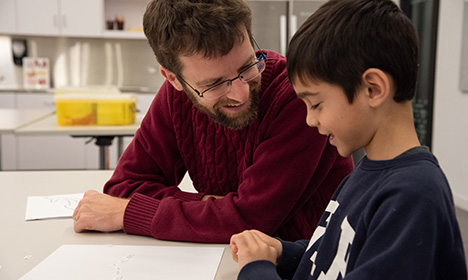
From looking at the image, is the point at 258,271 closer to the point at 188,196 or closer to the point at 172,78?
the point at 188,196

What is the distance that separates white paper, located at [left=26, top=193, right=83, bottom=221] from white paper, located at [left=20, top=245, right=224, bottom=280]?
24 cm

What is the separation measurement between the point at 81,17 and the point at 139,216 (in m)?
4.26

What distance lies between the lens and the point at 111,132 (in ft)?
8.72

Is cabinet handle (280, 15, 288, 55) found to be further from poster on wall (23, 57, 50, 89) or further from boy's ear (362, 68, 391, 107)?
boy's ear (362, 68, 391, 107)

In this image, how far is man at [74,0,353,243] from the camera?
1050 millimetres

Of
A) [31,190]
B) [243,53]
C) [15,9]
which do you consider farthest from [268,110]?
[15,9]

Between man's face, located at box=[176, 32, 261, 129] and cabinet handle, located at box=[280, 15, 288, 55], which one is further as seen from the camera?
cabinet handle, located at box=[280, 15, 288, 55]

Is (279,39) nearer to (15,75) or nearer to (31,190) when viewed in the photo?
(15,75)

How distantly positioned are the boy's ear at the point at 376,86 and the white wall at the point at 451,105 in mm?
3537

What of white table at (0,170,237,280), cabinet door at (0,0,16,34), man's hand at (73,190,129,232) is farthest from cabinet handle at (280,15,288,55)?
man's hand at (73,190,129,232)

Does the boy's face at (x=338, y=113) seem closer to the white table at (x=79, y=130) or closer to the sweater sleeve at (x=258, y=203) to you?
the sweater sleeve at (x=258, y=203)

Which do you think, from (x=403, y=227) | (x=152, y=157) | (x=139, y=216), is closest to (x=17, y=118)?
(x=152, y=157)

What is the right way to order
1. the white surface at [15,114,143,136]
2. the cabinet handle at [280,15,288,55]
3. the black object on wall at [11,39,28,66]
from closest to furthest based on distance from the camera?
the white surface at [15,114,143,136]
the cabinet handle at [280,15,288,55]
the black object on wall at [11,39,28,66]

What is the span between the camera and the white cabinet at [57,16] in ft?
15.9
